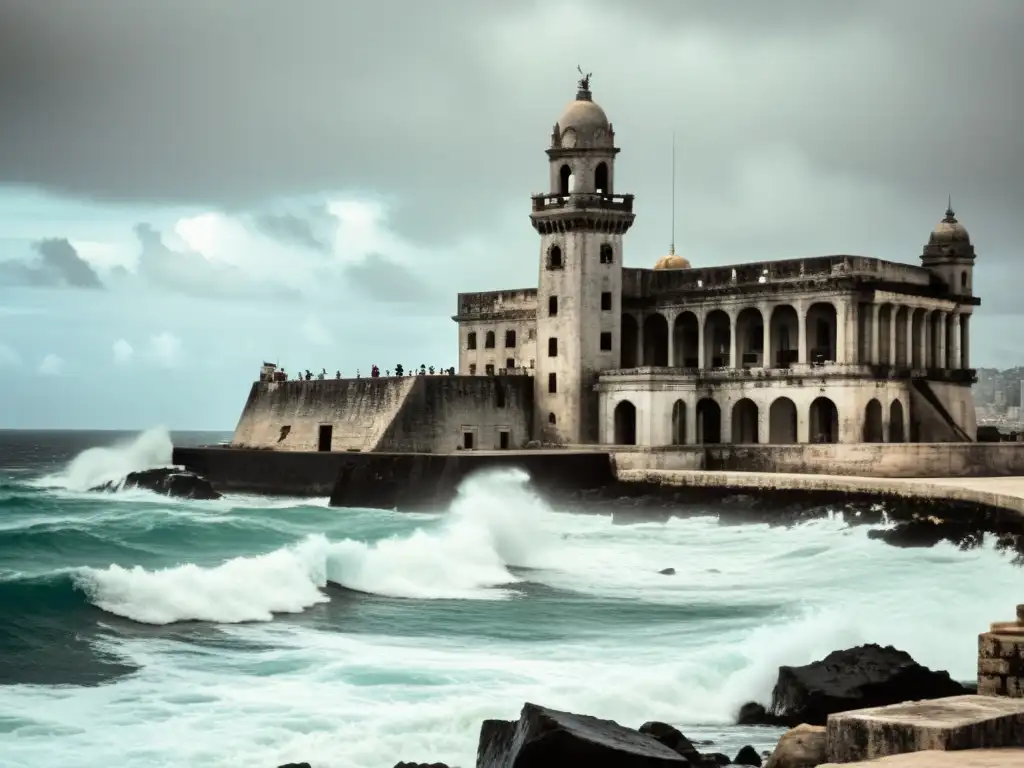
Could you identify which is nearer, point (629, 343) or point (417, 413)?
point (417, 413)

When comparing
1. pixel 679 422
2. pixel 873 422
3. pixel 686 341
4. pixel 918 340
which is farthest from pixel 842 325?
pixel 686 341

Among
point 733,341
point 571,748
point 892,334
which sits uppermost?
point 892,334

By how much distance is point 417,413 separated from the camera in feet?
155

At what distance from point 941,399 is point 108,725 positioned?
120ft

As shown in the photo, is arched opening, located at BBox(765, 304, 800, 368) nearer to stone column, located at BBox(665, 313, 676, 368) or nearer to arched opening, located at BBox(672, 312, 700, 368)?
arched opening, located at BBox(672, 312, 700, 368)

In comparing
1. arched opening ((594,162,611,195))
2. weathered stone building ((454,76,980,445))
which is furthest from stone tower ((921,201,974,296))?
arched opening ((594,162,611,195))

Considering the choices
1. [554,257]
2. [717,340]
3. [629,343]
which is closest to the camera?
[554,257]

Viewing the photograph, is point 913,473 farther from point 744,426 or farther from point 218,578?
point 218,578

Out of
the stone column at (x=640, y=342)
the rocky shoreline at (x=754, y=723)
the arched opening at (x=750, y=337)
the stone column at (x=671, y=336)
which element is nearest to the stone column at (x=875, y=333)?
the arched opening at (x=750, y=337)

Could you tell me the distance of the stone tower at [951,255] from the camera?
49.5 metres

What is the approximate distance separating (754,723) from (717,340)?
3388 cm

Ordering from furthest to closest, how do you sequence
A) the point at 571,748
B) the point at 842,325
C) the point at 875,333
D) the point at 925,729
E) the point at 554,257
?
the point at 554,257
the point at 875,333
the point at 842,325
the point at 571,748
the point at 925,729

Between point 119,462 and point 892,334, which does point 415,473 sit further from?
point 119,462

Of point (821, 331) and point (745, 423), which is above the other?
point (821, 331)
